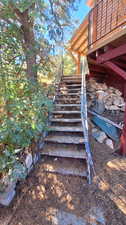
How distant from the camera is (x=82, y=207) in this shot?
1774 millimetres

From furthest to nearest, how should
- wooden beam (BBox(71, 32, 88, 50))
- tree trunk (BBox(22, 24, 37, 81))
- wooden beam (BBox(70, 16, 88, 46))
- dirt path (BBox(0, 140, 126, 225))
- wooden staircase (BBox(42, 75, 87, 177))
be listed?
wooden beam (BBox(71, 32, 88, 50)) < wooden beam (BBox(70, 16, 88, 46)) < tree trunk (BBox(22, 24, 37, 81)) < wooden staircase (BBox(42, 75, 87, 177)) < dirt path (BBox(0, 140, 126, 225))

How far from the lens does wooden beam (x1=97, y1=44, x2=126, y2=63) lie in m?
2.65

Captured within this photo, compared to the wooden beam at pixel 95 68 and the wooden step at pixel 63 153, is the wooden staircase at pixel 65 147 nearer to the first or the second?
the wooden step at pixel 63 153

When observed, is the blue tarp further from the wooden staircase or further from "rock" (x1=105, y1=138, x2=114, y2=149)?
the wooden staircase

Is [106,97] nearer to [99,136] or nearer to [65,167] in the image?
[99,136]

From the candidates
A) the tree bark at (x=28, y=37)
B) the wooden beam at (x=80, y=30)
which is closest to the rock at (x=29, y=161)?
the tree bark at (x=28, y=37)

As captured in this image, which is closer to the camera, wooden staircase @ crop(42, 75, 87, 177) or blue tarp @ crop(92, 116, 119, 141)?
wooden staircase @ crop(42, 75, 87, 177)

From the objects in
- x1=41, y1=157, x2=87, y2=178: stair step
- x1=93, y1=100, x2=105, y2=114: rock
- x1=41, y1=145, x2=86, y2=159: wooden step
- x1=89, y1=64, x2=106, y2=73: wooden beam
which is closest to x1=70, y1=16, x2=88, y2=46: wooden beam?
x1=89, y1=64, x2=106, y2=73: wooden beam

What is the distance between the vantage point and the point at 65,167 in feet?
7.70

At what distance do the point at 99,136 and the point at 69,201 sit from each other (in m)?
1.75

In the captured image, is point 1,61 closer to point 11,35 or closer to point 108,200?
point 11,35

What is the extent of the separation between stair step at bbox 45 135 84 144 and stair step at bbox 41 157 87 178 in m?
0.32

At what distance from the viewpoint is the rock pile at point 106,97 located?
14.0 feet

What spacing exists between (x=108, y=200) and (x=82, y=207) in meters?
0.37
